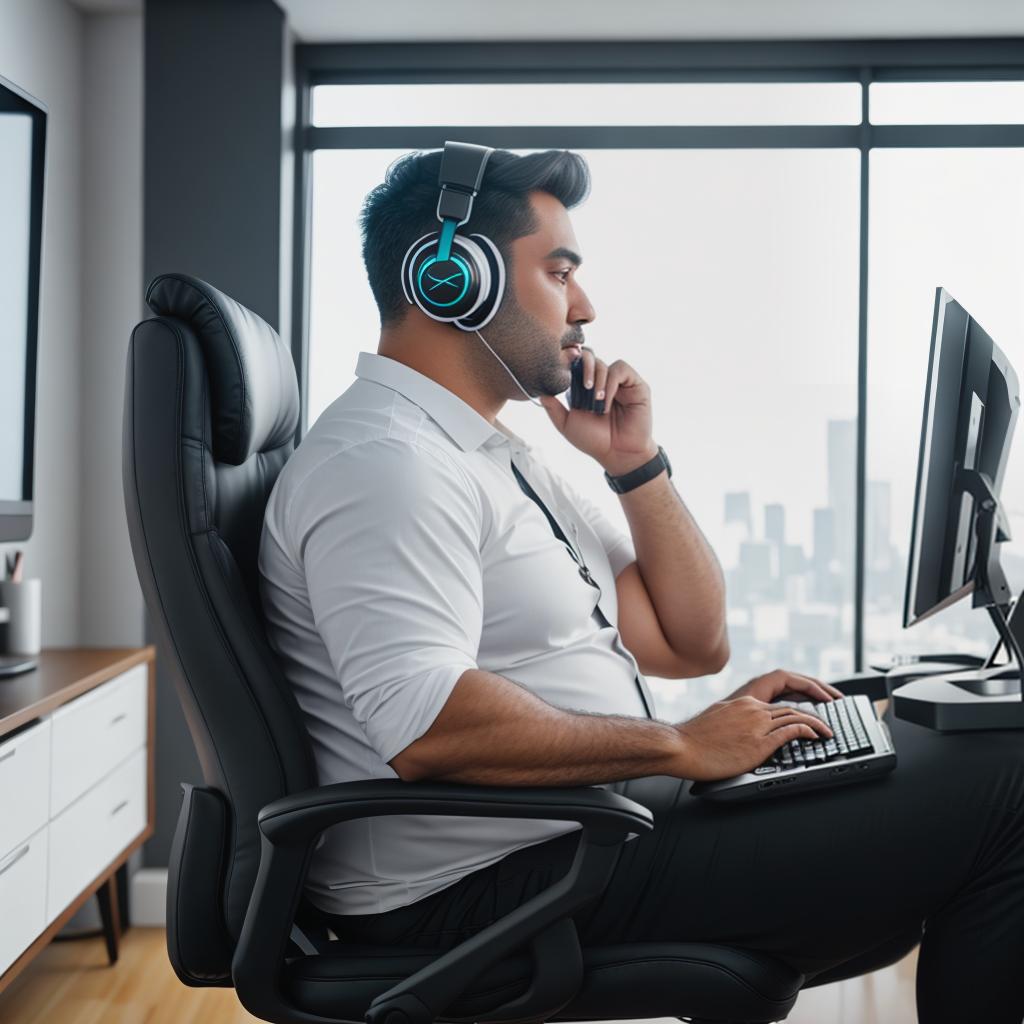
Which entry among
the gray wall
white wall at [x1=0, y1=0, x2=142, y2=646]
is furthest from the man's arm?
white wall at [x1=0, y1=0, x2=142, y2=646]

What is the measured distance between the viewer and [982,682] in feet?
4.29

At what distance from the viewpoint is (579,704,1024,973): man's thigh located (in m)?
0.98

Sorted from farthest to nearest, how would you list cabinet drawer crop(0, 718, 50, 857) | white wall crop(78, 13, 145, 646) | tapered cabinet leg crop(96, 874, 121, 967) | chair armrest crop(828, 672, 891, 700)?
white wall crop(78, 13, 145, 646)
tapered cabinet leg crop(96, 874, 121, 967)
cabinet drawer crop(0, 718, 50, 857)
chair armrest crop(828, 672, 891, 700)

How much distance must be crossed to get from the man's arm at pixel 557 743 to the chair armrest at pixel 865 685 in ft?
1.53

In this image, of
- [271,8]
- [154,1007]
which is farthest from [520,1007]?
[271,8]

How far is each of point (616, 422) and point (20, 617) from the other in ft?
4.82

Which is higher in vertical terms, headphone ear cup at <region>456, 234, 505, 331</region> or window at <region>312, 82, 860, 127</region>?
window at <region>312, 82, 860, 127</region>

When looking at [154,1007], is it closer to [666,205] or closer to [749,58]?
[666,205]

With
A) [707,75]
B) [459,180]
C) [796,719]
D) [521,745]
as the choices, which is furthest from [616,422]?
[707,75]

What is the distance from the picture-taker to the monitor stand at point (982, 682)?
111 centimetres

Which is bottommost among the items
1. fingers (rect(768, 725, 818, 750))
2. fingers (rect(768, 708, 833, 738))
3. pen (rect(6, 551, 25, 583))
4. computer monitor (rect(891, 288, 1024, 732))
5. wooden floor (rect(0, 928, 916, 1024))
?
wooden floor (rect(0, 928, 916, 1024))

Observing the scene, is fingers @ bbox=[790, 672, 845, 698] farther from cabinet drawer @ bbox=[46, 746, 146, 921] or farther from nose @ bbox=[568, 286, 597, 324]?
cabinet drawer @ bbox=[46, 746, 146, 921]

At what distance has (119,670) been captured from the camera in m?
2.30

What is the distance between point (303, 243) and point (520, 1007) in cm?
240
